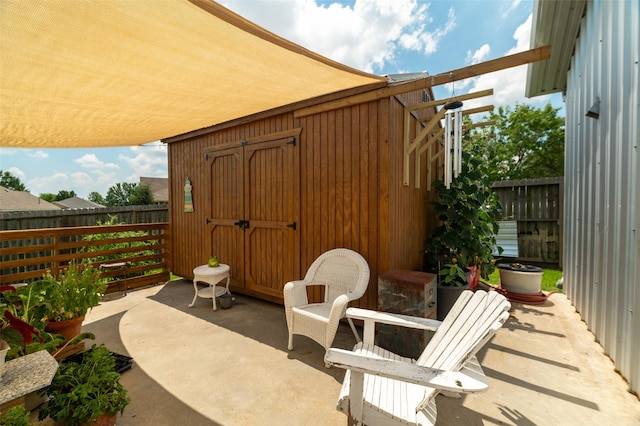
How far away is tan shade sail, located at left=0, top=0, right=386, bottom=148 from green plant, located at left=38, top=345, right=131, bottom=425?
73.6 inches

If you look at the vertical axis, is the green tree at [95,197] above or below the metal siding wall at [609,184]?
above

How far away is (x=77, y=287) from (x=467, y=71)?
11.5 feet

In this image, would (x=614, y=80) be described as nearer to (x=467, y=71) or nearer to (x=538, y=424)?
(x=467, y=71)

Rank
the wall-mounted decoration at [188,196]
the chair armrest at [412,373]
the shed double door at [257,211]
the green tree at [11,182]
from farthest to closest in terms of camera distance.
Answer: the green tree at [11,182] < the wall-mounted decoration at [188,196] < the shed double door at [257,211] < the chair armrest at [412,373]

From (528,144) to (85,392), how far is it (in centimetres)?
1562

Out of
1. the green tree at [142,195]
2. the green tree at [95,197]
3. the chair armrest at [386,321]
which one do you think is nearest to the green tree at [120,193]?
the green tree at [142,195]

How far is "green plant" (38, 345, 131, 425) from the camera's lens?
1.42 m

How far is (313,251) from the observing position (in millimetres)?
3375

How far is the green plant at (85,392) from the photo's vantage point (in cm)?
142

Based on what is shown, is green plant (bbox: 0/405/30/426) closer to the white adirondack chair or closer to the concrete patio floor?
the concrete patio floor

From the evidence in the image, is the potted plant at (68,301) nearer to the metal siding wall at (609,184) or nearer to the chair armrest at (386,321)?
the chair armrest at (386,321)

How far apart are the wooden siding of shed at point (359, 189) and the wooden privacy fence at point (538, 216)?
3.02 m

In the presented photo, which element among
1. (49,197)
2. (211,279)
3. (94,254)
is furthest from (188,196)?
(49,197)

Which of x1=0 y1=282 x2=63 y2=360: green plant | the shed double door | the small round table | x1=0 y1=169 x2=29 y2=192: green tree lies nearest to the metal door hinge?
the shed double door
